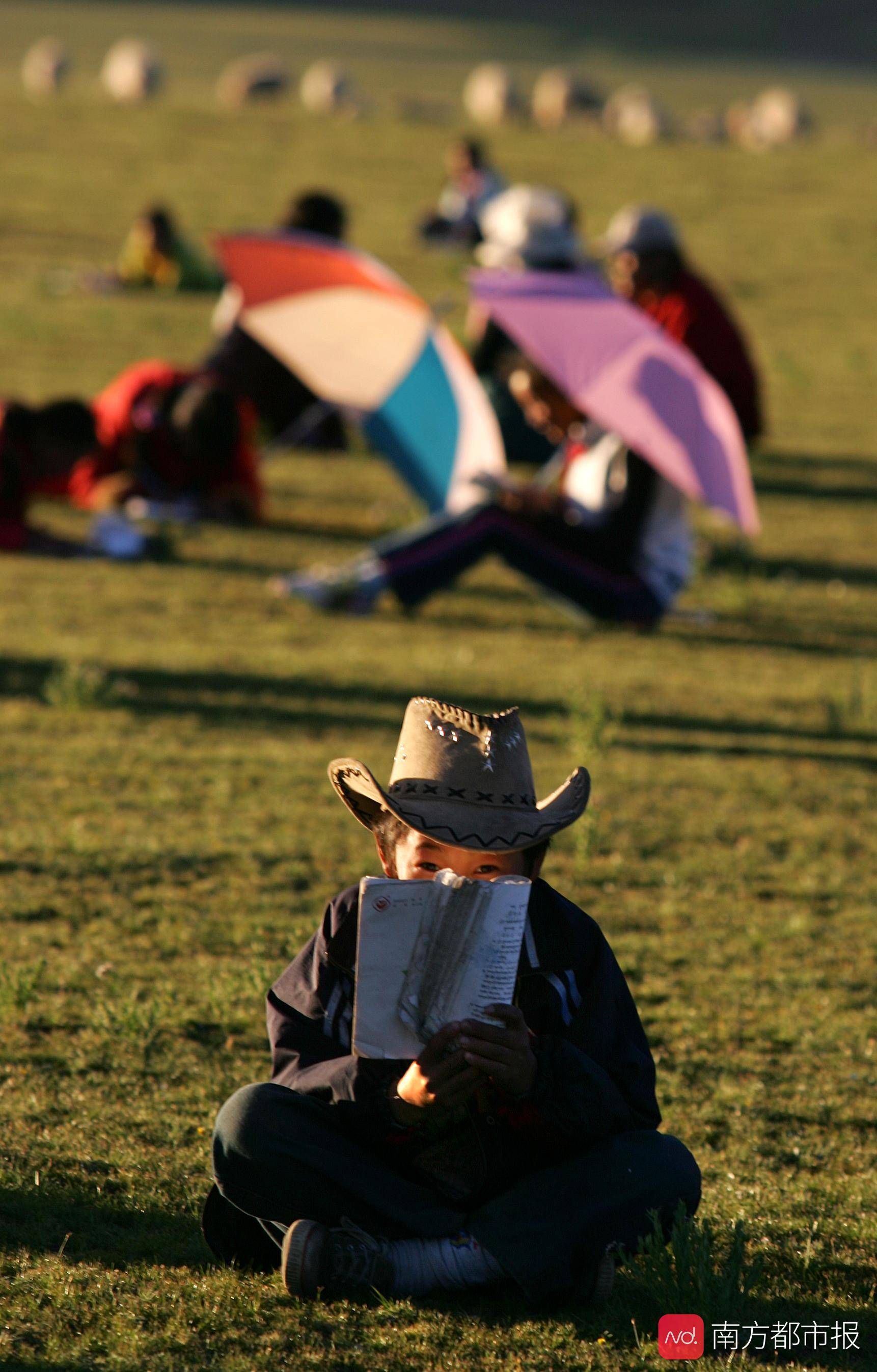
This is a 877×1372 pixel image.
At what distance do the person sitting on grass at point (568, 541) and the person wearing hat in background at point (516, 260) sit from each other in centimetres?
179

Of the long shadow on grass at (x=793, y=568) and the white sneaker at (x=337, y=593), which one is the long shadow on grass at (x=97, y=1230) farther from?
the long shadow on grass at (x=793, y=568)

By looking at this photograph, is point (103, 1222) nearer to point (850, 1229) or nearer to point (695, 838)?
point (850, 1229)

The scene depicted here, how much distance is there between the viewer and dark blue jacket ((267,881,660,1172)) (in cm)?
335

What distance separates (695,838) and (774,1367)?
3.24m

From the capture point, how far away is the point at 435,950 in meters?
3.08

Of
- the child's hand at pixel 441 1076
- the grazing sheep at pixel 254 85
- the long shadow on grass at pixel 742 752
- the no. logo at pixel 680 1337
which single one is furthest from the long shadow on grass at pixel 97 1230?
the grazing sheep at pixel 254 85

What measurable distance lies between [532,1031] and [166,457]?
783 centimetres

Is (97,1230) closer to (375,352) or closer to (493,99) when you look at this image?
(375,352)

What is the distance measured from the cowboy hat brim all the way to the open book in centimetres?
18

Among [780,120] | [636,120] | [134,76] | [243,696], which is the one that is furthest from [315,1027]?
[134,76]

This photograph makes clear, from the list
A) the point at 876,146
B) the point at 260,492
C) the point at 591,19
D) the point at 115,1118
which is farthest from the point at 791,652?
the point at 591,19

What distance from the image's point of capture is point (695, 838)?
637cm

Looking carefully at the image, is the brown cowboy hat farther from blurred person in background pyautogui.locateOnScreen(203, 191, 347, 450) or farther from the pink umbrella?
blurred person in background pyautogui.locateOnScreen(203, 191, 347, 450)

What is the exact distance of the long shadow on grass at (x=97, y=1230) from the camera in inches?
141
